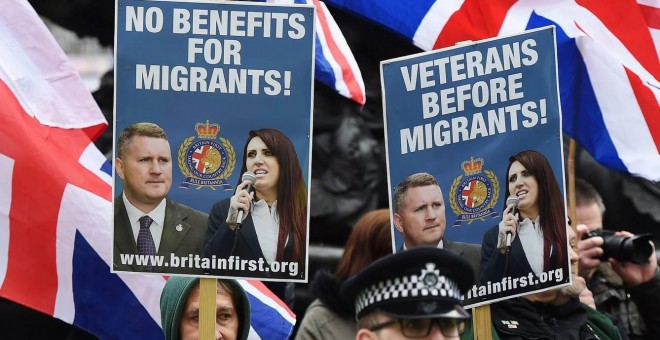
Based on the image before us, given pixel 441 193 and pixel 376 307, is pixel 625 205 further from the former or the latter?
pixel 376 307

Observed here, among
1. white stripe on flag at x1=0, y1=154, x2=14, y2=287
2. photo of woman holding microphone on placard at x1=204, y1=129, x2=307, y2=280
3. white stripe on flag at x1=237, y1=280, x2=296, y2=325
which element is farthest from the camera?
white stripe on flag at x1=237, y1=280, x2=296, y2=325

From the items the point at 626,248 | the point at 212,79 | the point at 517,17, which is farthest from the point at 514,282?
the point at 517,17

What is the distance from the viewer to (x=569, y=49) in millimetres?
7852

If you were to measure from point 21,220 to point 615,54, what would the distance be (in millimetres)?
2745

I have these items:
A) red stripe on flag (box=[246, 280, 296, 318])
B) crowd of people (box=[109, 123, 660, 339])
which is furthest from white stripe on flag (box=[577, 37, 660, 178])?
red stripe on flag (box=[246, 280, 296, 318])

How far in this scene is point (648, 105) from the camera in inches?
302

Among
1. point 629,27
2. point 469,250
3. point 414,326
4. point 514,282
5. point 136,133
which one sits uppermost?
point 629,27

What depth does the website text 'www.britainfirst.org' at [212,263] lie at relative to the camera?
228 inches

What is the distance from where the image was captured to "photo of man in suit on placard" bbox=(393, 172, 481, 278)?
6039mm

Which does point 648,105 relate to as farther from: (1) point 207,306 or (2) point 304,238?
(1) point 207,306

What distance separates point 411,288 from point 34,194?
293 cm

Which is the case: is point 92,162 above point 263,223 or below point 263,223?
above

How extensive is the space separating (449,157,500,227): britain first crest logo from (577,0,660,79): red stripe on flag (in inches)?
→ 77.1

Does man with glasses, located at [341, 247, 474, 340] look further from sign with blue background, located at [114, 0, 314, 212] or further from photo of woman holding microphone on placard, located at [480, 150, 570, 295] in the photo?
photo of woman holding microphone on placard, located at [480, 150, 570, 295]
